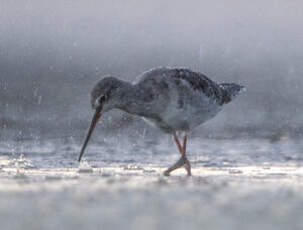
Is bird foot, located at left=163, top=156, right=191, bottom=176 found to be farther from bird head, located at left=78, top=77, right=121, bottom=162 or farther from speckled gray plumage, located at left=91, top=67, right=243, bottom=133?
bird head, located at left=78, top=77, right=121, bottom=162

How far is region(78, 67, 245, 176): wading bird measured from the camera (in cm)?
777

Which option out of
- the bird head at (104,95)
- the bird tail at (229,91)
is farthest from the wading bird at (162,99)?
the bird tail at (229,91)

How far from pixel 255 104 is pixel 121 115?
3.02 metres

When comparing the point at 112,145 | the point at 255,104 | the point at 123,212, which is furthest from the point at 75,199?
the point at 255,104

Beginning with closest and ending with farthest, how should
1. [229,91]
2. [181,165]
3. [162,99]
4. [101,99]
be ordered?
[101,99], [162,99], [181,165], [229,91]

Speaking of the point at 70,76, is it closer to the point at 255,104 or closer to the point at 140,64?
the point at 140,64

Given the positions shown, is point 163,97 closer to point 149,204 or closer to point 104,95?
point 104,95

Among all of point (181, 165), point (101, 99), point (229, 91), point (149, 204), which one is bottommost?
point (149, 204)

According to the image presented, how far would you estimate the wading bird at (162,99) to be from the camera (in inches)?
306

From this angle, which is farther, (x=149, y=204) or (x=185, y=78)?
(x=185, y=78)

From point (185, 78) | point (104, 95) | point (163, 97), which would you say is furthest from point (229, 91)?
point (104, 95)

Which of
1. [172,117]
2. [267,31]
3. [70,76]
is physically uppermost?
[267,31]

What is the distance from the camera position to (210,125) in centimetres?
1262

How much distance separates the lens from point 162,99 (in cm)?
802
